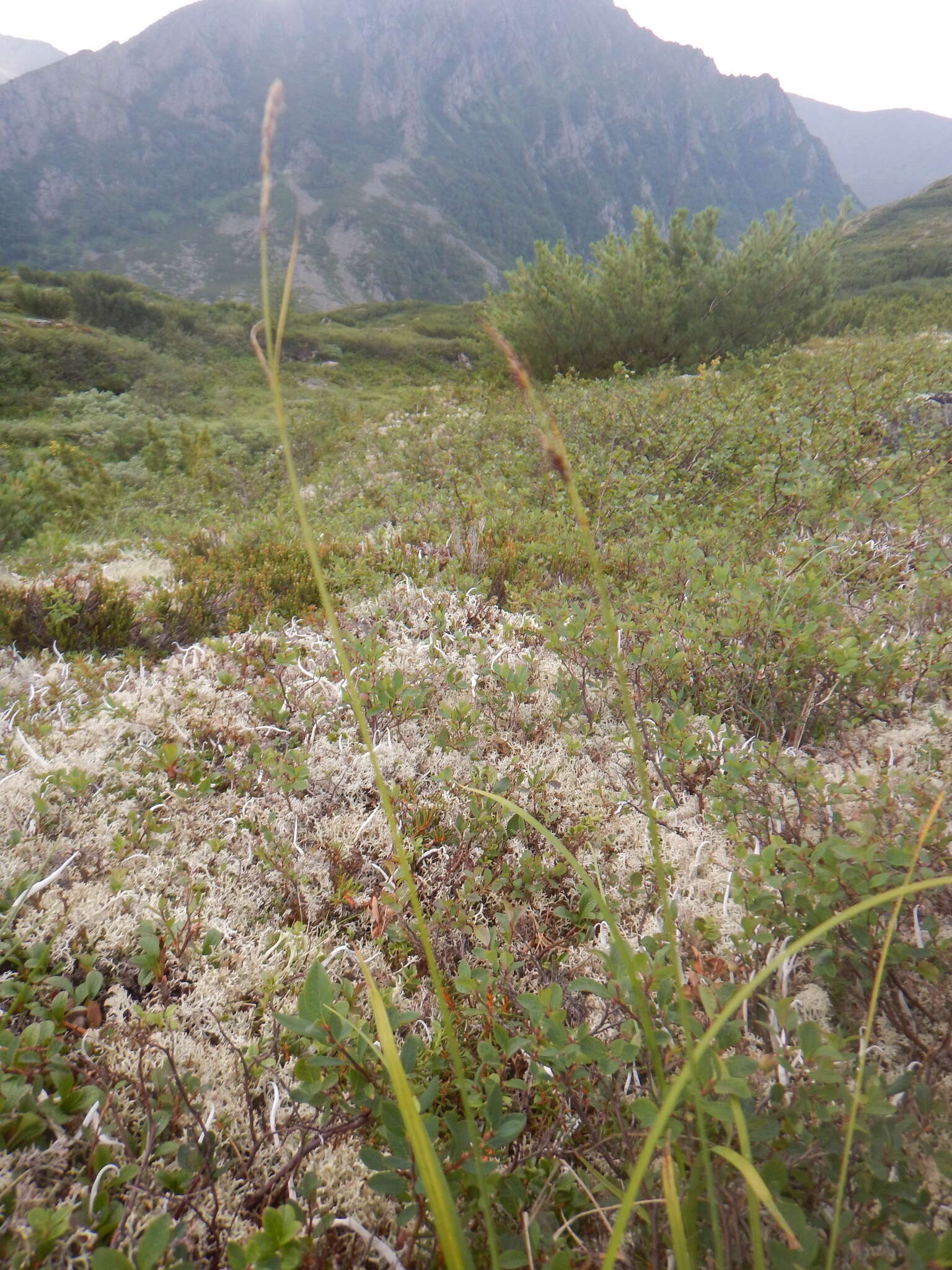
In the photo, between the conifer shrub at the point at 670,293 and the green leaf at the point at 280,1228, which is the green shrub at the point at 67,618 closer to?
the green leaf at the point at 280,1228

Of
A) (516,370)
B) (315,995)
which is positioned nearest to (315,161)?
(516,370)

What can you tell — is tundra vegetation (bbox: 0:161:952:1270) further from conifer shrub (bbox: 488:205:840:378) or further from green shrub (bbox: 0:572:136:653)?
conifer shrub (bbox: 488:205:840:378)

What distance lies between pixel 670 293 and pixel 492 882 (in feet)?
42.7

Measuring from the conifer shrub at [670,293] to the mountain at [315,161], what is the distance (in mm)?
103058

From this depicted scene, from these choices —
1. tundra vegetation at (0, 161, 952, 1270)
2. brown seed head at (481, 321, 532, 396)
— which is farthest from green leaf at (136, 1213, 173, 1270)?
brown seed head at (481, 321, 532, 396)

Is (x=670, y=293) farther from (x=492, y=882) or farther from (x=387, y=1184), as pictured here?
(x=387, y=1184)

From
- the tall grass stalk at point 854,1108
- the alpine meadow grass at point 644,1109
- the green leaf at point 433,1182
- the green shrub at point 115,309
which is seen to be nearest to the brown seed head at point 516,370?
the alpine meadow grass at point 644,1109

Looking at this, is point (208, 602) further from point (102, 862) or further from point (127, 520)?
point (127, 520)

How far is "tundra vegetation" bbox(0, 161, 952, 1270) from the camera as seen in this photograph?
3.58ft

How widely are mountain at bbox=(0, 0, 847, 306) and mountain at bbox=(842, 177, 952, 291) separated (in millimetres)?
52105

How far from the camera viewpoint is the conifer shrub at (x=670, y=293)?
12117mm

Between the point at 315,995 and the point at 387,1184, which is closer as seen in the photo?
the point at 387,1184

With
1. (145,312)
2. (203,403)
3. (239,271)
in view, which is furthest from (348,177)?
(203,403)

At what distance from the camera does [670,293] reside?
11828 millimetres
